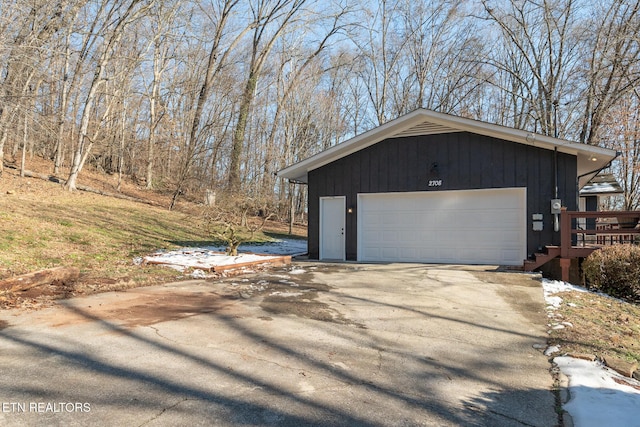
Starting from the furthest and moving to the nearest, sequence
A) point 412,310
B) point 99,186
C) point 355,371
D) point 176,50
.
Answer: point 176,50 → point 99,186 → point 412,310 → point 355,371

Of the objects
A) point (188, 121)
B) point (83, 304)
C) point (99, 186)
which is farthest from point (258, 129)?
point (83, 304)

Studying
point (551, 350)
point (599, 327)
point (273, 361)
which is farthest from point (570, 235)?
point (273, 361)

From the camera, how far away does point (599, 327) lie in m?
4.84

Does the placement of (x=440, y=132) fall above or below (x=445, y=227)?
above

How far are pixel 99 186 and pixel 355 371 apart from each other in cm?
1959

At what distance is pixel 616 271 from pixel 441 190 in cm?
442

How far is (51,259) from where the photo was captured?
731 centimetres

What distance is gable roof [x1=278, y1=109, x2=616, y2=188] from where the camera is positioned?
932 centimetres

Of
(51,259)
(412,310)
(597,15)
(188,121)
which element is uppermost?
(597,15)

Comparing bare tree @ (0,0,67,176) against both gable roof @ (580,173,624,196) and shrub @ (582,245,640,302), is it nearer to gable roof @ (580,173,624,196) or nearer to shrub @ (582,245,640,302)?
shrub @ (582,245,640,302)

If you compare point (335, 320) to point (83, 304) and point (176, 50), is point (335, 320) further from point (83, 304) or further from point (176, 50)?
point (176, 50)

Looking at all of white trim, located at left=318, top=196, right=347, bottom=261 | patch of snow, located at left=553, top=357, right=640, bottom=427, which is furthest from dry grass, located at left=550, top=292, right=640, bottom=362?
white trim, located at left=318, top=196, right=347, bottom=261

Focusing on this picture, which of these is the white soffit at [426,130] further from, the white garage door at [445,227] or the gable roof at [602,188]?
the gable roof at [602,188]

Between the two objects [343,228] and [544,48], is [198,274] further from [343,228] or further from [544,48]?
[544,48]
